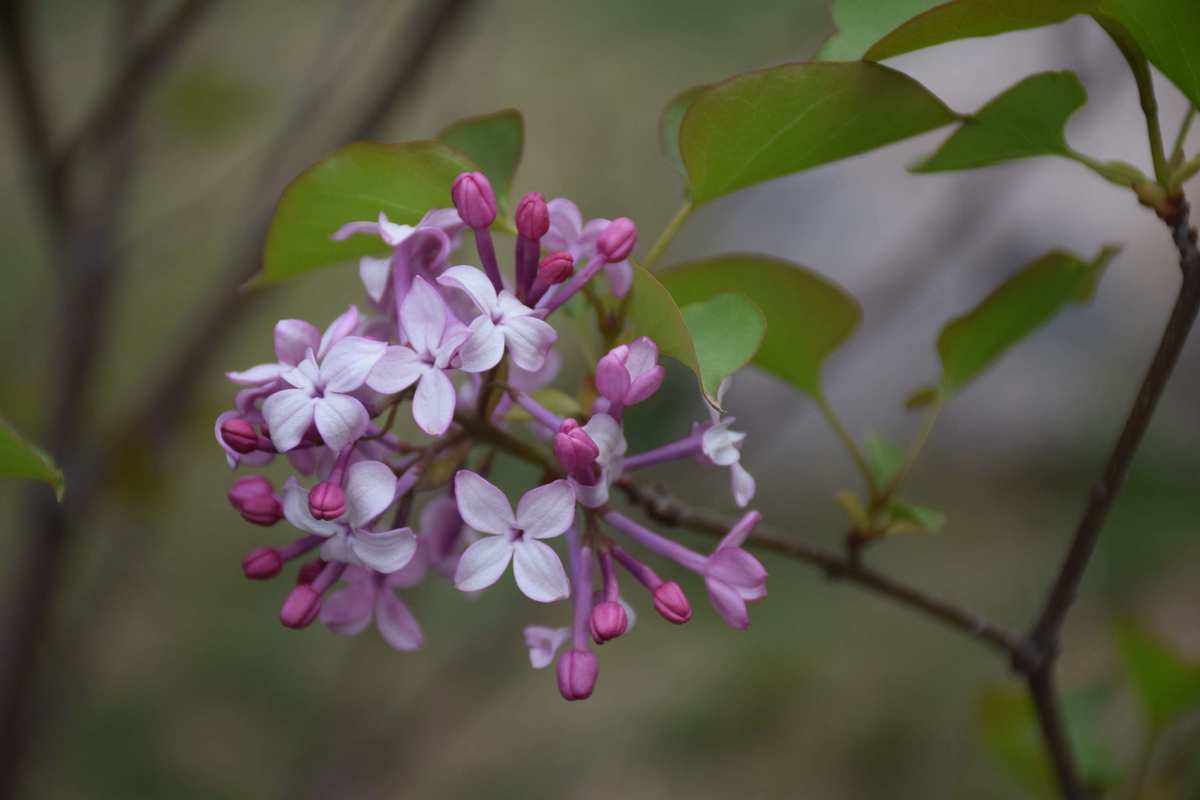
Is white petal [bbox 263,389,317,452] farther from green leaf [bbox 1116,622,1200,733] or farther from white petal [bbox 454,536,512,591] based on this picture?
green leaf [bbox 1116,622,1200,733]

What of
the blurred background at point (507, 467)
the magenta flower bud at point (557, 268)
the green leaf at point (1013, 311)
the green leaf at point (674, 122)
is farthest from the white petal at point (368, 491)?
the blurred background at point (507, 467)

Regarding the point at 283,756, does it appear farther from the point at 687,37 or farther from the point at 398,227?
the point at 398,227

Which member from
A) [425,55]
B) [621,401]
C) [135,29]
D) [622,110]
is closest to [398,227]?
[621,401]

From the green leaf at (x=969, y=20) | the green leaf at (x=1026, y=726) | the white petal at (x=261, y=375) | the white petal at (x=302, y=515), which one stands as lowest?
the green leaf at (x=1026, y=726)

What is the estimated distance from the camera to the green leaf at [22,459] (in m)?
0.42

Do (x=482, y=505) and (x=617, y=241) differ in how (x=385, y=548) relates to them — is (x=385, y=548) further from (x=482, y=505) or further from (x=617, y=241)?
(x=617, y=241)

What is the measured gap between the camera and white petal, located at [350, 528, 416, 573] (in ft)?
1.56

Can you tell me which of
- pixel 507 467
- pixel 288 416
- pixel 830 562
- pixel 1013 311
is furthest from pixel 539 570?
pixel 507 467

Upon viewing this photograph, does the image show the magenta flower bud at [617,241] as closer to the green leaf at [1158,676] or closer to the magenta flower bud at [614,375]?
the magenta flower bud at [614,375]

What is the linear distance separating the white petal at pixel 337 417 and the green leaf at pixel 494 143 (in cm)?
17

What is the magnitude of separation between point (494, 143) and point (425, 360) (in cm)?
16

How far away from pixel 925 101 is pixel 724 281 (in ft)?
0.49

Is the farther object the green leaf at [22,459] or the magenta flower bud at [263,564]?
the magenta flower bud at [263,564]

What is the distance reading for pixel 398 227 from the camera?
499 mm
